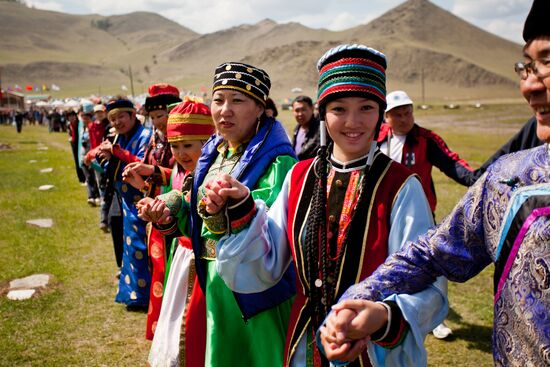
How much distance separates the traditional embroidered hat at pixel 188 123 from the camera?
344 centimetres

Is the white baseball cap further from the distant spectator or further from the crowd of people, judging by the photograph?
the distant spectator

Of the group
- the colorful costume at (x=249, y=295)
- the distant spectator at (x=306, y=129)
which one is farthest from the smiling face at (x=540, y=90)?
the distant spectator at (x=306, y=129)

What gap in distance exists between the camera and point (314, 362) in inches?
75.7

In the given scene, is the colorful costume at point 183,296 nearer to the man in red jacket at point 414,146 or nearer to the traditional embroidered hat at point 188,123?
the traditional embroidered hat at point 188,123

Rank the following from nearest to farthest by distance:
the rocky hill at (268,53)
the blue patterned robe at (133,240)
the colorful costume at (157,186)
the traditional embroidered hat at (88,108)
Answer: the colorful costume at (157,186) < the blue patterned robe at (133,240) < the traditional embroidered hat at (88,108) < the rocky hill at (268,53)

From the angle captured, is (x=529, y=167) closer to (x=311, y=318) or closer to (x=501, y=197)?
(x=501, y=197)

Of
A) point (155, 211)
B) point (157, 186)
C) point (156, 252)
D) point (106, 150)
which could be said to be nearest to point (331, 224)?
point (155, 211)

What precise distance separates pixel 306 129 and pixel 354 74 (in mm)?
4995

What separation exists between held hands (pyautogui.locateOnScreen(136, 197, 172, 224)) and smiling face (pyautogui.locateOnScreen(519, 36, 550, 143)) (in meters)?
2.24

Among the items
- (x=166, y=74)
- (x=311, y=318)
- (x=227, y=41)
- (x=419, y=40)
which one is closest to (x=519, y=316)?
(x=311, y=318)

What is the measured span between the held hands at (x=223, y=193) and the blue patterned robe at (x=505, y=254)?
64 centimetres

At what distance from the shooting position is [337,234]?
6.18 ft

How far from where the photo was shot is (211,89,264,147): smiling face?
8.91 feet

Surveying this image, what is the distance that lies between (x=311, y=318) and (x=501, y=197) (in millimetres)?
942
